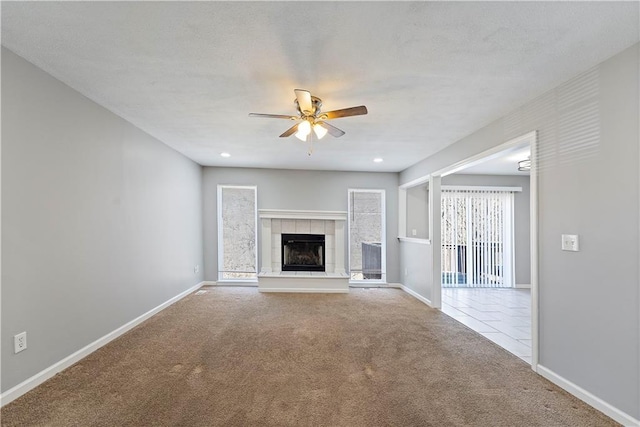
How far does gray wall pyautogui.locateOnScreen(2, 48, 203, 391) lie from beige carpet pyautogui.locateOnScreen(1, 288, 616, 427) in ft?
1.23

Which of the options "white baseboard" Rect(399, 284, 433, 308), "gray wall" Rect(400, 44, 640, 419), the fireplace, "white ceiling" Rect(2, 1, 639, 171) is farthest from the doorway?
"gray wall" Rect(400, 44, 640, 419)

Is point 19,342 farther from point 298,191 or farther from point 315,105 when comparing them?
point 298,191

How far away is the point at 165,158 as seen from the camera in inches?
179

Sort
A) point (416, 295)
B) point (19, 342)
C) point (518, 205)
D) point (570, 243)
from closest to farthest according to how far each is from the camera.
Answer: point (19, 342)
point (570, 243)
point (416, 295)
point (518, 205)

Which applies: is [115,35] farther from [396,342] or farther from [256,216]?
[256,216]

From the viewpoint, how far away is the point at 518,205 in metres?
6.62

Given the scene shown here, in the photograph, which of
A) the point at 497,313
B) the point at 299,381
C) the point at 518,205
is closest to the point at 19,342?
the point at 299,381

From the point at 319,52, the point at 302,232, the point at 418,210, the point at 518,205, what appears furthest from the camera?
the point at 518,205

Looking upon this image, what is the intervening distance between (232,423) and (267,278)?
383cm

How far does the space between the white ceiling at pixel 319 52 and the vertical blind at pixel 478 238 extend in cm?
373

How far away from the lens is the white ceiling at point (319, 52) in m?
1.67

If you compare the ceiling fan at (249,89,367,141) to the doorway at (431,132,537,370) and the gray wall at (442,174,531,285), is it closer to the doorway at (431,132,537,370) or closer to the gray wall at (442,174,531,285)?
the doorway at (431,132,537,370)

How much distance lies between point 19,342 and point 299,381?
2.04m

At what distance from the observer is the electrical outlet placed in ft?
7.01
